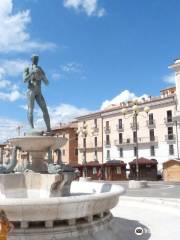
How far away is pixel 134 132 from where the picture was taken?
186 feet

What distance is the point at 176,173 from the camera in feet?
141

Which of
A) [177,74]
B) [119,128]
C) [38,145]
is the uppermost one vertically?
[177,74]

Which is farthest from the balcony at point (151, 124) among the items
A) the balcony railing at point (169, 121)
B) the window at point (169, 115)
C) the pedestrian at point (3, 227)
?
the pedestrian at point (3, 227)

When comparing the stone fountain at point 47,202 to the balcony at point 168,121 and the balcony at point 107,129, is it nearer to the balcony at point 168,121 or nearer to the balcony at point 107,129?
the balcony at point 168,121

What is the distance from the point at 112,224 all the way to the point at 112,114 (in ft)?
174

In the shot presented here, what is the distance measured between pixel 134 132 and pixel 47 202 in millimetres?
51459

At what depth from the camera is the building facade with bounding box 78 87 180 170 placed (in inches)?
2039

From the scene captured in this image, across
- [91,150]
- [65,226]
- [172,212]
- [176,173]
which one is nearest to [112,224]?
[65,226]

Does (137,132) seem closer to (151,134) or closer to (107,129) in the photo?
(151,134)

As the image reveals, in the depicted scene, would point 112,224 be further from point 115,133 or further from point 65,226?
point 115,133

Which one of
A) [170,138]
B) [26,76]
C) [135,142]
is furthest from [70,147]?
[26,76]

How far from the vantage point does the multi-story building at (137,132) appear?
51.6 metres

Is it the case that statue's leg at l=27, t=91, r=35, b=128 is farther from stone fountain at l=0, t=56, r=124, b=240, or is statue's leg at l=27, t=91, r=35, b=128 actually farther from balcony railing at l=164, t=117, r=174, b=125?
balcony railing at l=164, t=117, r=174, b=125

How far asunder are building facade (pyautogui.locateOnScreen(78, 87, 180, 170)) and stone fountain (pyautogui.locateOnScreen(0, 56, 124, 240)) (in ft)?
120
